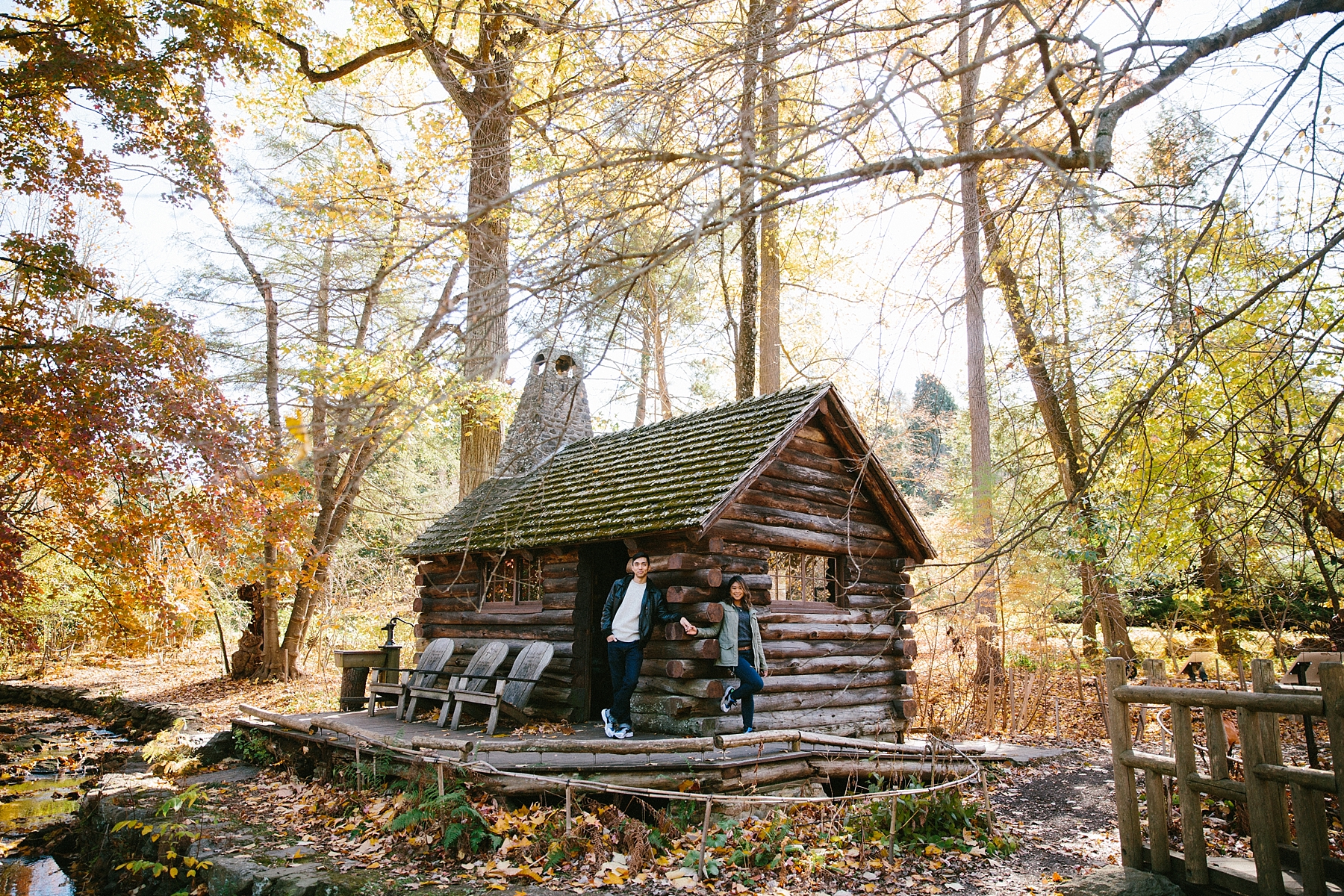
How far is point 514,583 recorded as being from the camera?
39.0ft

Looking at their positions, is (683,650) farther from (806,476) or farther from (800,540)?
(806,476)

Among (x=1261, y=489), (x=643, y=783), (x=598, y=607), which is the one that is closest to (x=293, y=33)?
(x=598, y=607)

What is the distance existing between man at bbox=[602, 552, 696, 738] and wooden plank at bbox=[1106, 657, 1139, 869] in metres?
4.51

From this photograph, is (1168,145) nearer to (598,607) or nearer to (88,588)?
(598,607)

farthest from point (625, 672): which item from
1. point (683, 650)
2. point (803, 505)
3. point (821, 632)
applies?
point (803, 505)

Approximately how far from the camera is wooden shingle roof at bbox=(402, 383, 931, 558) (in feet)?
31.0

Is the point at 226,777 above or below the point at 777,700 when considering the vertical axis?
below

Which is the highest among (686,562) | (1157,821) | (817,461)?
(817,461)

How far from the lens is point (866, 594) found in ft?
37.1

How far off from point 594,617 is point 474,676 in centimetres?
173

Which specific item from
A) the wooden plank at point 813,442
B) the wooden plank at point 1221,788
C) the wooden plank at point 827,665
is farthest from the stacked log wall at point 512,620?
the wooden plank at point 1221,788

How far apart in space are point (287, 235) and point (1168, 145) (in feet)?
54.1

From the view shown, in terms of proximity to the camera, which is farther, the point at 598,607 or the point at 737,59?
the point at 598,607

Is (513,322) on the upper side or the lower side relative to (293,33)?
lower
